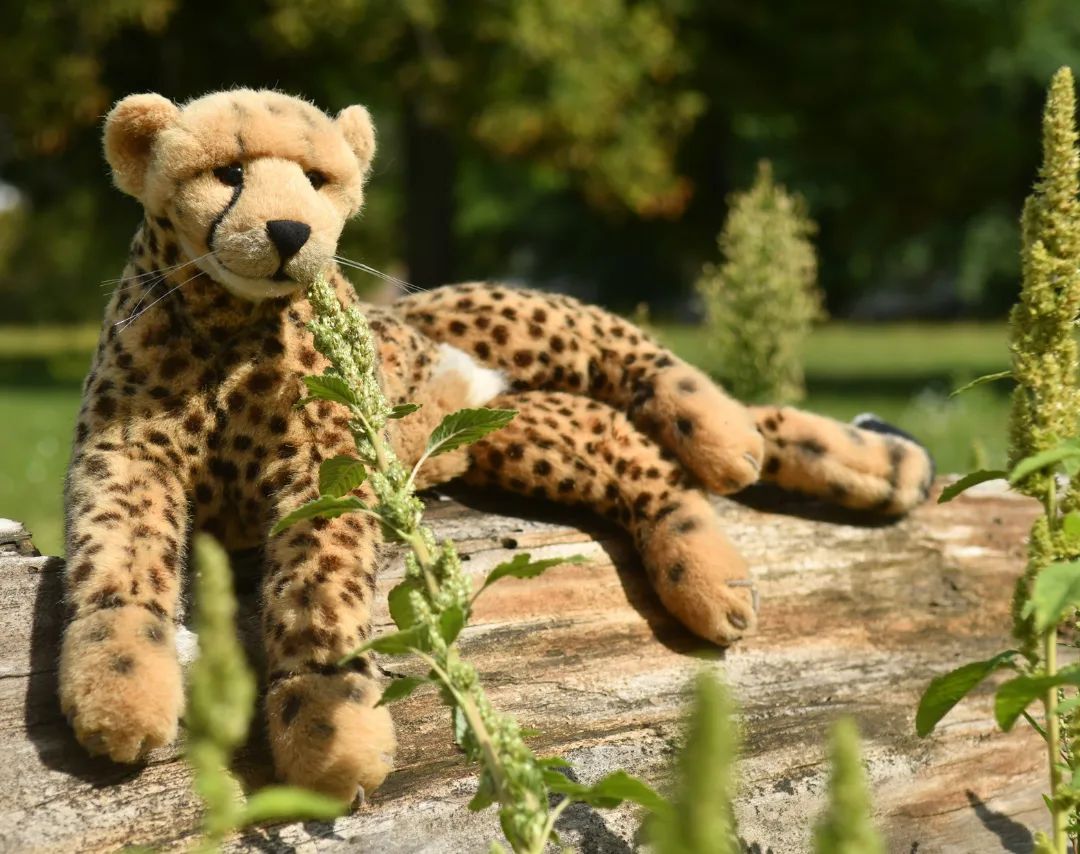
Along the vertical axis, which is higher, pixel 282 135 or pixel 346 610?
pixel 282 135

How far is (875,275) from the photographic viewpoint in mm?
28734

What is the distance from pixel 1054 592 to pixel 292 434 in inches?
62.9

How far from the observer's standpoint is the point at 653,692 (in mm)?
2988

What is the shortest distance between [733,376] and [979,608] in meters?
1.99

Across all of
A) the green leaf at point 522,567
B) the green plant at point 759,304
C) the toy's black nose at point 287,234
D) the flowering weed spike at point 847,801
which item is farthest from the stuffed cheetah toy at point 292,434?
the green plant at point 759,304

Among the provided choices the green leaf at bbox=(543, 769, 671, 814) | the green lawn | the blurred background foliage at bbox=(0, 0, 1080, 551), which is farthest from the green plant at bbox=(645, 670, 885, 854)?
the blurred background foliage at bbox=(0, 0, 1080, 551)

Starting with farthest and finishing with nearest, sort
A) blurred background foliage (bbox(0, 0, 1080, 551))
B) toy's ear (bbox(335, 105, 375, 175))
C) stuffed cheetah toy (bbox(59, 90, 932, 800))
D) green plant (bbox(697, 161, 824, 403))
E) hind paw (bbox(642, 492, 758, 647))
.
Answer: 1. blurred background foliage (bbox(0, 0, 1080, 551))
2. green plant (bbox(697, 161, 824, 403))
3. hind paw (bbox(642, 492, 758, 647))
4. toy's ear (bbox(335, 105, 375, 175))
5. stuffed cheetah toy (bbox(59, 90, 932, 800))

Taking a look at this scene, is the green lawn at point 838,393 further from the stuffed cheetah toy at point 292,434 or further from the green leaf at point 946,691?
the green leaf at point 946,691

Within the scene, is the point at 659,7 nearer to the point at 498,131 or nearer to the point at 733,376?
the point at 498,131

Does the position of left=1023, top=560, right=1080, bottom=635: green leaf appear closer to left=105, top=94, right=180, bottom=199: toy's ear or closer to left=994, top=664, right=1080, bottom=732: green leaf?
left=994, top=664, right=1080, bottom=732: green leaf

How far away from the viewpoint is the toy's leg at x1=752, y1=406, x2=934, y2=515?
11.7 feet

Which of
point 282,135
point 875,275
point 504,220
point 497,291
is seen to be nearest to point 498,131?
point 497,291

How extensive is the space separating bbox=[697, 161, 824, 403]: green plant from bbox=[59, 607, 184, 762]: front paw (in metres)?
3.55

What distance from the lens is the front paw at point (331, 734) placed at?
7.17 ft
